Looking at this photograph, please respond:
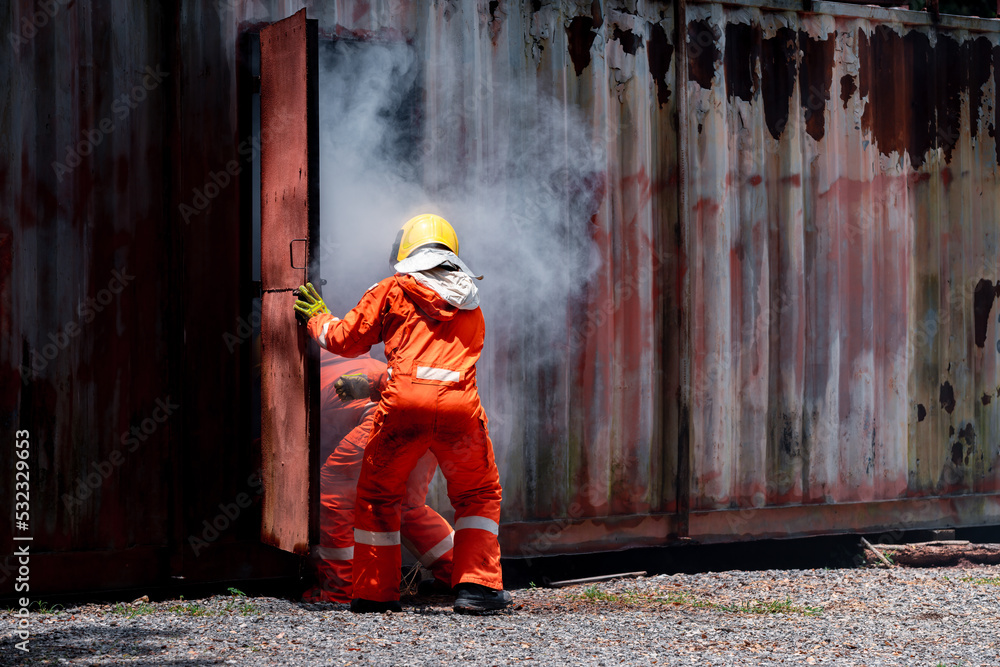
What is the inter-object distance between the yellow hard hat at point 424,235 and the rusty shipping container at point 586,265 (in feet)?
1.90

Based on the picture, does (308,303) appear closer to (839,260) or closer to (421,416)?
(421,416)

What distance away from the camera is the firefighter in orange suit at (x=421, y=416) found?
14.4 ft

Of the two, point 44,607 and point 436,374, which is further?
point 44,607

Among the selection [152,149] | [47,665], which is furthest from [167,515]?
[152,149]

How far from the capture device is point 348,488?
4836 millimetres

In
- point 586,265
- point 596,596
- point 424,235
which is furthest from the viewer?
point 586,265

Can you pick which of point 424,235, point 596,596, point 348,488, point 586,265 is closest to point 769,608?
point 596,596

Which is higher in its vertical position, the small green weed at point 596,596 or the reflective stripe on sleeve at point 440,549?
the reflective stripe on sleeve at point 440,549

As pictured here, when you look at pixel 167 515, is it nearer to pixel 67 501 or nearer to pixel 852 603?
pixel 67 501

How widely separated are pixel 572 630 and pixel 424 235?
6.41ft

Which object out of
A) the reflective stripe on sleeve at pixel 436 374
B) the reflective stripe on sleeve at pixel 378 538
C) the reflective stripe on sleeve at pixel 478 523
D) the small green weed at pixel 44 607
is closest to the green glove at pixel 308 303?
the reflective stripe on sleeve at pixel 436 374

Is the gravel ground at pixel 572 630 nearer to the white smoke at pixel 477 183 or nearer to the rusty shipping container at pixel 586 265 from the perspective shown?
the rusty shipping container at pixel 586 265

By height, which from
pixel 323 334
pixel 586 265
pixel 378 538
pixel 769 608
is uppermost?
pixel 586 265

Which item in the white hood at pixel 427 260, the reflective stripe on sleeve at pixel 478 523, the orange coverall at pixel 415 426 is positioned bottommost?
the reflective stripe on sleeve at pixel 478 523
